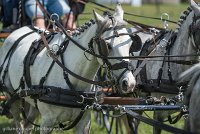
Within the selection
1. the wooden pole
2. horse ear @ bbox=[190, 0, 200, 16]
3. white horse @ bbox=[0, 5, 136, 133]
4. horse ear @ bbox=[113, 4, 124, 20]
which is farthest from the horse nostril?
horse ear @ bbox=[190, 0, 200, 16]

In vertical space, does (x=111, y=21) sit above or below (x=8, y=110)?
above

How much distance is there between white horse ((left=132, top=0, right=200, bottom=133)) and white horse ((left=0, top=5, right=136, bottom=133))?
98cm

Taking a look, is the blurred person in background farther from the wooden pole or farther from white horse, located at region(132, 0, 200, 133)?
the wooden pole

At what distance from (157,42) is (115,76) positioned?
1.79 m

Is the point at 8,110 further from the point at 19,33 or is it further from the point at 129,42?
the point at 129,42

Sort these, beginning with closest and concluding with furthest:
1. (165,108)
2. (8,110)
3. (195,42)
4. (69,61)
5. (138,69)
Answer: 1. (165,108)
2. (69,61)
3. (195,42)
4. (138,69)
5. (8,110)

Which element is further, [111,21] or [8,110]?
[8,110]

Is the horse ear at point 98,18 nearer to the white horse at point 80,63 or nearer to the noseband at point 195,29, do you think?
the white horse at point 80,63

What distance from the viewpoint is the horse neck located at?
225 inches

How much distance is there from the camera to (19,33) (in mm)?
7391

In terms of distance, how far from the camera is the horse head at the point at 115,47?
5312mm

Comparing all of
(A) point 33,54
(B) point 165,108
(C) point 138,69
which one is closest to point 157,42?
(C) point 138,69

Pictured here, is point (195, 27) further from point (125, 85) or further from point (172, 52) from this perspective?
point (125, 85)

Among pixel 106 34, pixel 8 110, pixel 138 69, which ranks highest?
pixel 106 34
